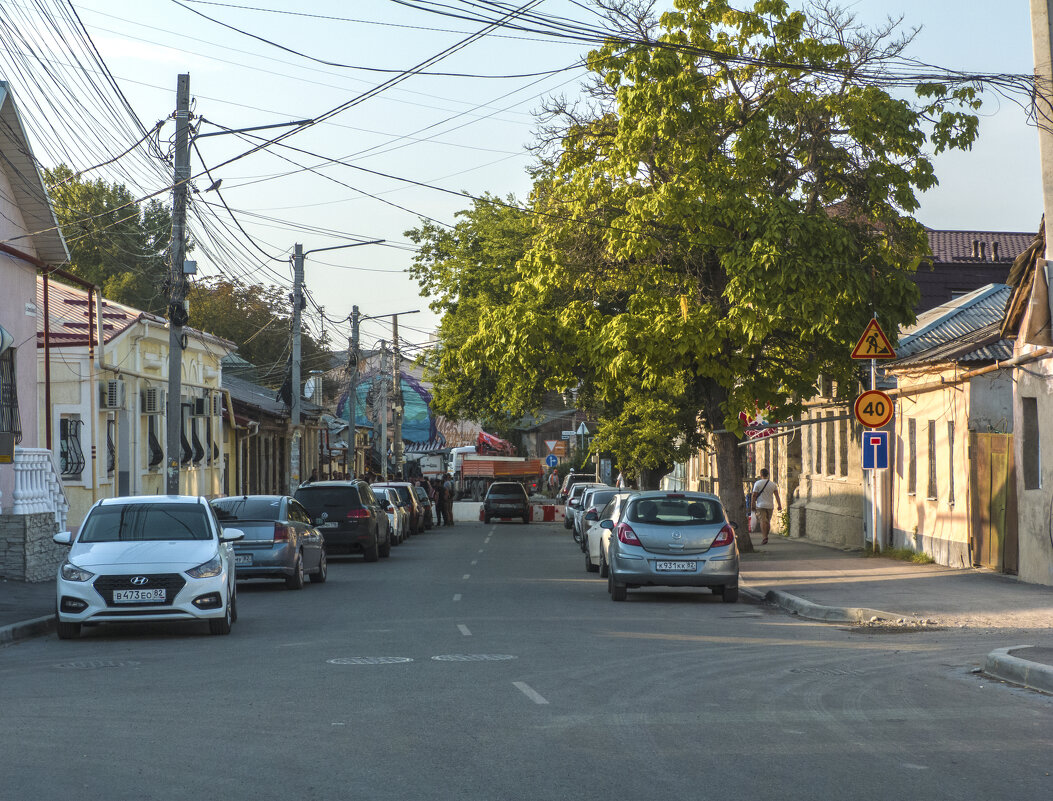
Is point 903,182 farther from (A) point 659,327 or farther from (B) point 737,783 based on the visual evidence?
(B) point 737,783

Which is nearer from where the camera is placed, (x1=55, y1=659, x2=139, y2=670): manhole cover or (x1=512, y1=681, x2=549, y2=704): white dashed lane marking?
(x1=512, y1=681, x2=549, y2=704): white dashed lane marking

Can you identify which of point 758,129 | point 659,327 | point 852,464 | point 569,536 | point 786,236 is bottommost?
point 569,536

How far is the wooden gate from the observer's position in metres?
21.1

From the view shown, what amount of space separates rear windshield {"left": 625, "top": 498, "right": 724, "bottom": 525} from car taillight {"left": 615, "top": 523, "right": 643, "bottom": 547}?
165mm

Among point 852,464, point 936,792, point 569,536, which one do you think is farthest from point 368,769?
point 569,536

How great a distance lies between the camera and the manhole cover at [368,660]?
12.2m

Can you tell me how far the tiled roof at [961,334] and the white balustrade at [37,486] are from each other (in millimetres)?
15782

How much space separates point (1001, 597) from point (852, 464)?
1419 cm

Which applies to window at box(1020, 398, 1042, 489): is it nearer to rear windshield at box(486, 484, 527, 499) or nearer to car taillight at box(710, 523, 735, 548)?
car taillight at box(710, 523, 735, 548)

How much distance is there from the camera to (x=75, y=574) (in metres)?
14.5

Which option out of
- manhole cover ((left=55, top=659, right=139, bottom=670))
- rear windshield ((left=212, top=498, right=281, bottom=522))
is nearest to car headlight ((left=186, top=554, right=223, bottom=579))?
manhole cover ((left=55, top=659, right=139, bottom=670))

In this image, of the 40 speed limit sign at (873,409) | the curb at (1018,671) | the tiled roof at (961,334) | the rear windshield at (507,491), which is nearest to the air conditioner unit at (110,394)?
the tiled roof at (961,334)

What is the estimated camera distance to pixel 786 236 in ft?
76.2

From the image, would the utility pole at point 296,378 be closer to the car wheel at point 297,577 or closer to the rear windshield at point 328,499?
the rear windshield at point 328,499
